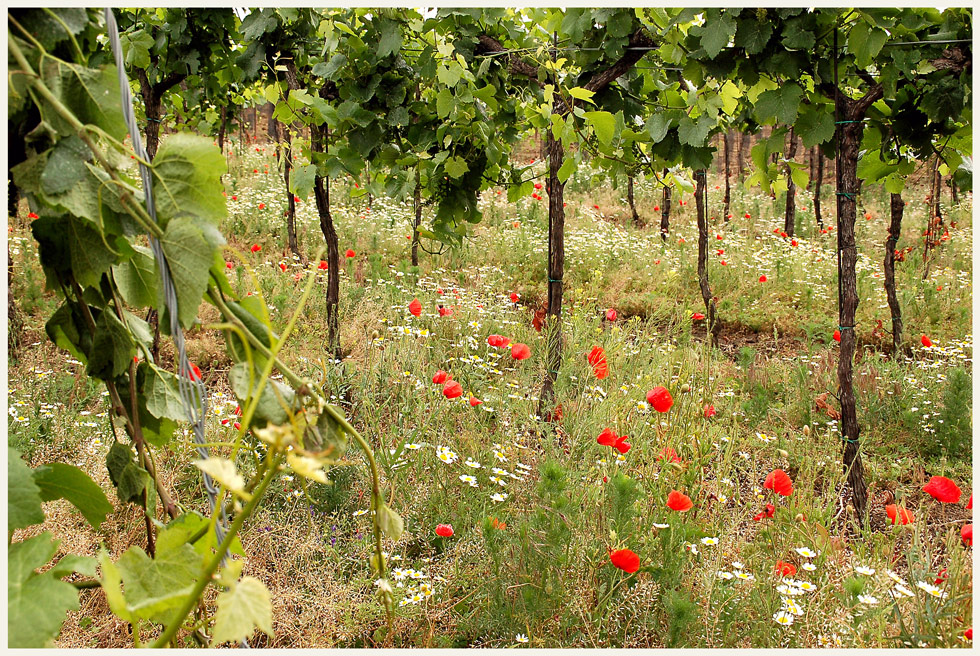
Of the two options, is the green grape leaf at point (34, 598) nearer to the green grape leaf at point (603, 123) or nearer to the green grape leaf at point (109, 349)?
the green grape leaf at point (109, 349)

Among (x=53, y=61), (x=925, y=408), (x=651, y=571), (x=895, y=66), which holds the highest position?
(x=895, y=66)

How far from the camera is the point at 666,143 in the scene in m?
2.70

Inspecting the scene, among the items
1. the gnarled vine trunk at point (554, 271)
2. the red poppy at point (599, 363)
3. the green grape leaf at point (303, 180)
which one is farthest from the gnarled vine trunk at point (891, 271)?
the green grape leaf at point (303, 180)

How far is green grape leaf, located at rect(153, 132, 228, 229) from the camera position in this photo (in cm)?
57

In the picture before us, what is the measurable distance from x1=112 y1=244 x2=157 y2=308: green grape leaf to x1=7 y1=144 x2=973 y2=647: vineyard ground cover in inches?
13.9

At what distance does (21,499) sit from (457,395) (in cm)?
163

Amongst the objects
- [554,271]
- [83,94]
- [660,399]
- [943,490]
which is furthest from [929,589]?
[554,271]

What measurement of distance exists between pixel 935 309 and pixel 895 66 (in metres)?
3.80

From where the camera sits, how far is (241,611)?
415 millimetres

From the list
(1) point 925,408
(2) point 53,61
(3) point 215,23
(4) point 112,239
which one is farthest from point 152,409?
(1) point 925,408

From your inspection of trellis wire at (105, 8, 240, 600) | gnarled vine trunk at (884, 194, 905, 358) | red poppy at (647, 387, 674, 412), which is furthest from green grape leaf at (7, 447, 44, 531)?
gnarled vine trunk at (884, 194, 905, 358)

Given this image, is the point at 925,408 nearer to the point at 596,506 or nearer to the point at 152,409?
the point at 596,506

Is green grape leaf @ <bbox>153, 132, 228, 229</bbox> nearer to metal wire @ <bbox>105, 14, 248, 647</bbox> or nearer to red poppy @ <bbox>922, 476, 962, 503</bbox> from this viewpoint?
metal wire @ <bbox>105, 14, 248, 647</bbox>

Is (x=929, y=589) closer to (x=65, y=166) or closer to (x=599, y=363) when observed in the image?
(x=599, y=363)
